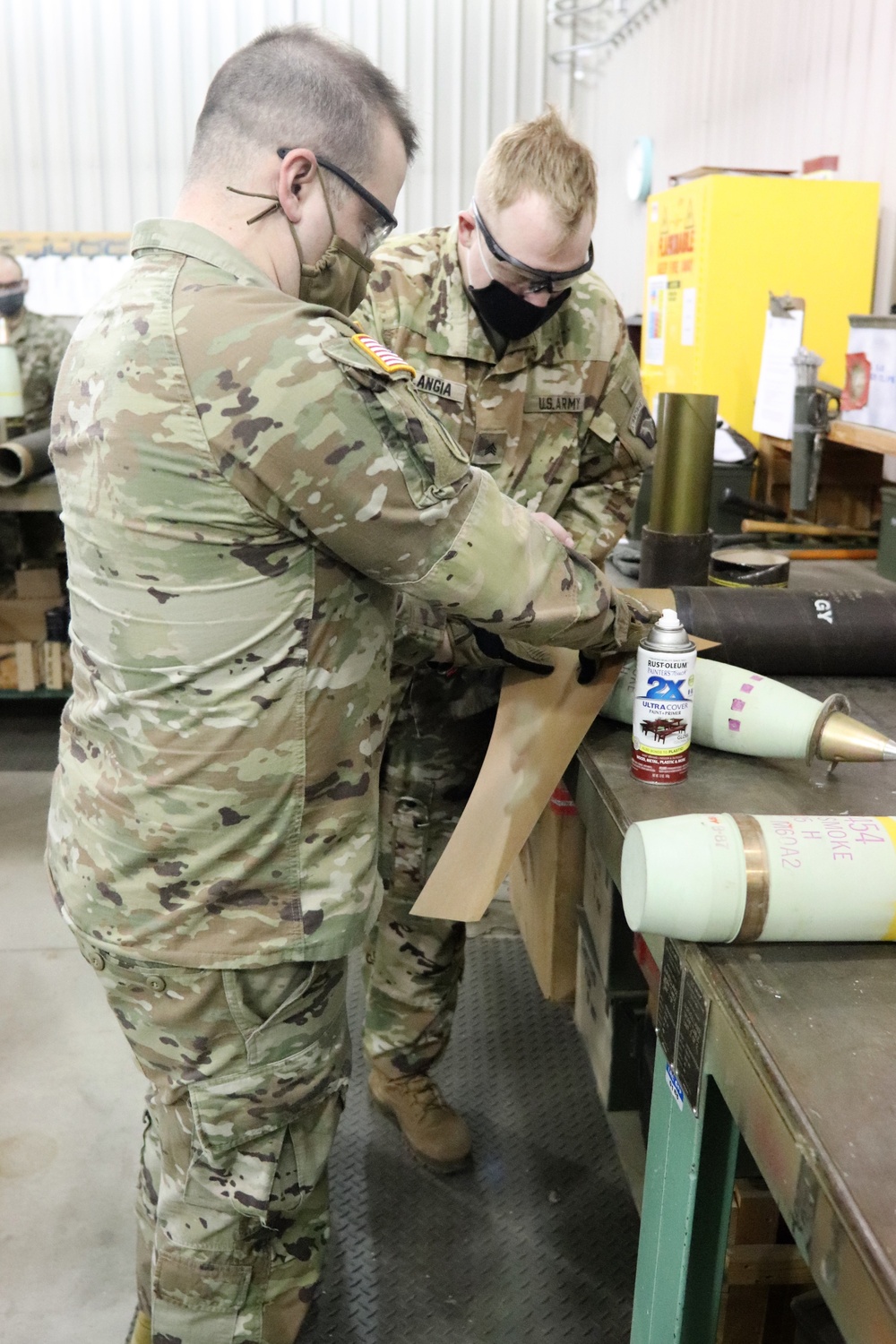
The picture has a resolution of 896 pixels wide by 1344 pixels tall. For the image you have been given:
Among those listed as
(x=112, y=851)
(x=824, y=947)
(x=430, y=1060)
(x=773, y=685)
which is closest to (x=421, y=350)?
(x=773, y=685)

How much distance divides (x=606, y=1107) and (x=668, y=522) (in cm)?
102

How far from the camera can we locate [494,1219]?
1719 mm

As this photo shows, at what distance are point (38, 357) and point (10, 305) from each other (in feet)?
0.75

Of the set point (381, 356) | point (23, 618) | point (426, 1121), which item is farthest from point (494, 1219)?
point (23, 618)

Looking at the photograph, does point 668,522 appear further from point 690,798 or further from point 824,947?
point 824,947

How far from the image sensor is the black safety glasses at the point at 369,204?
3.47 feet

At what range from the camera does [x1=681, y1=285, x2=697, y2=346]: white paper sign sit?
2.76 m

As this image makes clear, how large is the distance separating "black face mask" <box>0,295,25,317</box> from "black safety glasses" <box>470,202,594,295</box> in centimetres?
303

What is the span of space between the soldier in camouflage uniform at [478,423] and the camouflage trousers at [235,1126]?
1.80 ft

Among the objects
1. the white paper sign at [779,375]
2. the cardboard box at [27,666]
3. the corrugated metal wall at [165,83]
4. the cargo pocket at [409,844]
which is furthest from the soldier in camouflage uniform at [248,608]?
the corrugated metal wall at [165,83]

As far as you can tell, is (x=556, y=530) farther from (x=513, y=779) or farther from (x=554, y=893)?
(x=554, y=893)

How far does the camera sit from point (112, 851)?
1106 millimetres

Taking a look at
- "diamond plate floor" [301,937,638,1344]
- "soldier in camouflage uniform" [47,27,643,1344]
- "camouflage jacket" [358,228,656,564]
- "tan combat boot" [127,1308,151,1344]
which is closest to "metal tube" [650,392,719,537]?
"camouflage jacket" [358,228,656,564]

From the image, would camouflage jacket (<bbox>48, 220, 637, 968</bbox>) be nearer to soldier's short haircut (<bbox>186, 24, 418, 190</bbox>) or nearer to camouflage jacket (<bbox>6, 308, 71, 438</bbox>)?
soldier's short haircut (<bbox>186, 24, 418, 190</bbox>)
